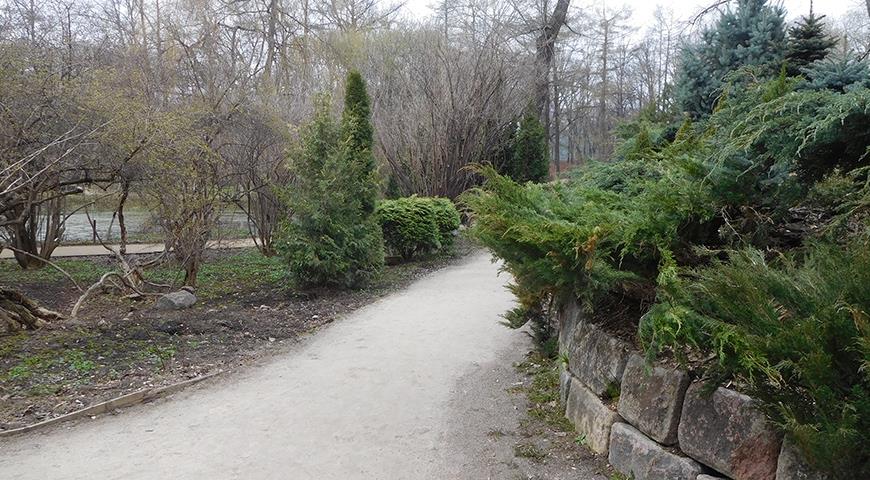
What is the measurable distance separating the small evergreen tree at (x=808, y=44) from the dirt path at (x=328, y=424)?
366cm

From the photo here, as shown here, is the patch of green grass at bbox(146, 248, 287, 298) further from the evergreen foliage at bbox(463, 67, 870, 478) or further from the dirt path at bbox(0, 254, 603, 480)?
the evergreen foliage at bbox(463, 67, 870, 478)

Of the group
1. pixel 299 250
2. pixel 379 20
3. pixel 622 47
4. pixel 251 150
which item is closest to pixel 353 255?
pixel 299 250

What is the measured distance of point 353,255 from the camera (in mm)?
8445

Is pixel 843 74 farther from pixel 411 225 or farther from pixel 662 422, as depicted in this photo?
pixel 411 225

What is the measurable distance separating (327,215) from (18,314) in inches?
138

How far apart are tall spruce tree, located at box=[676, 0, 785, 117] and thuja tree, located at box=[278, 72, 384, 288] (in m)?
4.23

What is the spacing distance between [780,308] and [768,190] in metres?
1.12

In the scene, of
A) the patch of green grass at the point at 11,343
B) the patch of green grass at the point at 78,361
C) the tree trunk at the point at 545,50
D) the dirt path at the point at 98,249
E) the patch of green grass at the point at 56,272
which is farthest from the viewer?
the tree trunk at the point at 545,50

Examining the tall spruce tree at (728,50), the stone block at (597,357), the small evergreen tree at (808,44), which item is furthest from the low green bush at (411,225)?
the stone block at (597,357)

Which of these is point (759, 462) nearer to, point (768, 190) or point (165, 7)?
point (768, 190)

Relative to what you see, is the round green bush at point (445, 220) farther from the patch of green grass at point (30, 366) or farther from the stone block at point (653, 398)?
the stone block at point (653, 398)

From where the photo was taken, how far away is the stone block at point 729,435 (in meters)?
2.25

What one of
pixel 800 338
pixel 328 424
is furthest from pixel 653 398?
pixel 328 424

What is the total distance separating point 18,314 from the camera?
6234mm
